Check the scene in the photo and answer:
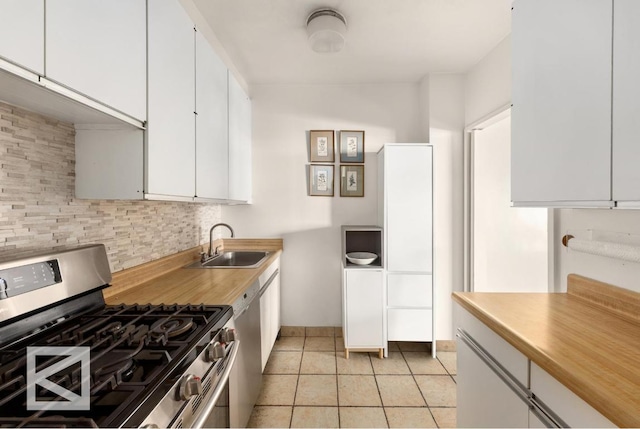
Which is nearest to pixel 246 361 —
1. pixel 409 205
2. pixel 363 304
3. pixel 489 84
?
pixel 363 304

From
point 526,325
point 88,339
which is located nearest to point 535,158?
point 526,325

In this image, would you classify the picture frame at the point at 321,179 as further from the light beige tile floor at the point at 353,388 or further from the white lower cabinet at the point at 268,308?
the light beige tile floor at the point at 353,388

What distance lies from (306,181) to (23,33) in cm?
260

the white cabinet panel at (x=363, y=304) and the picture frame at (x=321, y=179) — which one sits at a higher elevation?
the picture frame at (x=321, y=179)

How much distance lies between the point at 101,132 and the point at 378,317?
98.2 inches

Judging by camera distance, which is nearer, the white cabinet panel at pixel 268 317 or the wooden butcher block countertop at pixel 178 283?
the wooden butcher block countertop at pixel 178 283

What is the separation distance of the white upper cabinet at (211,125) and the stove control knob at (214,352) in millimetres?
957

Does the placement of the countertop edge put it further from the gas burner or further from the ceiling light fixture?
the ceiling light fixture

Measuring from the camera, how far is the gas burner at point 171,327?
105 centimetres

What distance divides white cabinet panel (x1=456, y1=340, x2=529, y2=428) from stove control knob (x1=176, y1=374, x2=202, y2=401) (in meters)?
1.11

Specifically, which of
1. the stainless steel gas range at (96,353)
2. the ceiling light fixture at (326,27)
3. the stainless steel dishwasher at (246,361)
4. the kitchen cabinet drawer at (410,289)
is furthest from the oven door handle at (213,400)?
the ceiling light fixture at (326,27)

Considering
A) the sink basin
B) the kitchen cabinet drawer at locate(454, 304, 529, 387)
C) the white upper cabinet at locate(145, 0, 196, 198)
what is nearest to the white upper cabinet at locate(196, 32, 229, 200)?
the white upper cabinet at locate(145, 0, 196, 198)

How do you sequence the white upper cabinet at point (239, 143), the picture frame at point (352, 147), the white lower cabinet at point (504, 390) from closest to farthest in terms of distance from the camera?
1. the white lower cabinet at point (504, 390)
2. the white upper cabinet at point (239, 143)
3. the picture frame at point (352, 147)

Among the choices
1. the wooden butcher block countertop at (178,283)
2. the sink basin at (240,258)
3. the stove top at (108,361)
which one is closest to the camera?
the stove top at (108,361)
